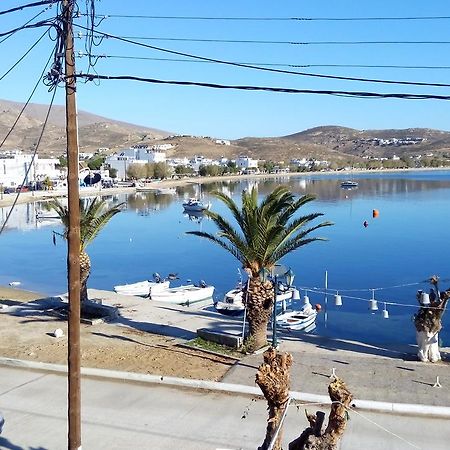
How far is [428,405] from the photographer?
40.2 feet

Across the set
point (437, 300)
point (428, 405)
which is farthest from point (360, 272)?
point (428, 405)

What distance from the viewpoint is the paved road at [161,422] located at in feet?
35.5

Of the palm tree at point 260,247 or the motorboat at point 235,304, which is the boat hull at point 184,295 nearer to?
the motorboat at point 235,304

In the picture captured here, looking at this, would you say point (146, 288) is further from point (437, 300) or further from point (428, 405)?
point (428, 405)

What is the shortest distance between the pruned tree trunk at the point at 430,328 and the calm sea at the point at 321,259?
4.82m

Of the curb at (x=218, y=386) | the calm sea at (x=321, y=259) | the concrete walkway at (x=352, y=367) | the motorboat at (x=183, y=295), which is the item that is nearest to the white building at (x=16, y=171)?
the calm sea at (x=321, y=259)

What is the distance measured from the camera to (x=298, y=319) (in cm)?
2684

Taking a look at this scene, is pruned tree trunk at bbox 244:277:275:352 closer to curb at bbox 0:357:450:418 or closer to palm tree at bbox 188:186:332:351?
palm tree at bbox 188:186:332:351

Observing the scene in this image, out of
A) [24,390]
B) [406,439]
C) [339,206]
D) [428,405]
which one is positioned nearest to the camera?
[406,439]

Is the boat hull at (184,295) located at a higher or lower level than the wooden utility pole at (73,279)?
lower

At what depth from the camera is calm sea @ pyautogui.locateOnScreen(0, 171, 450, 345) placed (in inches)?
1224

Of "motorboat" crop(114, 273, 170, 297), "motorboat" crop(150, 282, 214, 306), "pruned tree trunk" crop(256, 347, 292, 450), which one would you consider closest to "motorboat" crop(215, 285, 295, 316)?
"motorboat" crop(150, 282, 214, 306)

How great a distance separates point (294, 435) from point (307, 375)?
3.06 metres

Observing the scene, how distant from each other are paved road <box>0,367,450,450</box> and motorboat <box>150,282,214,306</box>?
18141 millimetres
